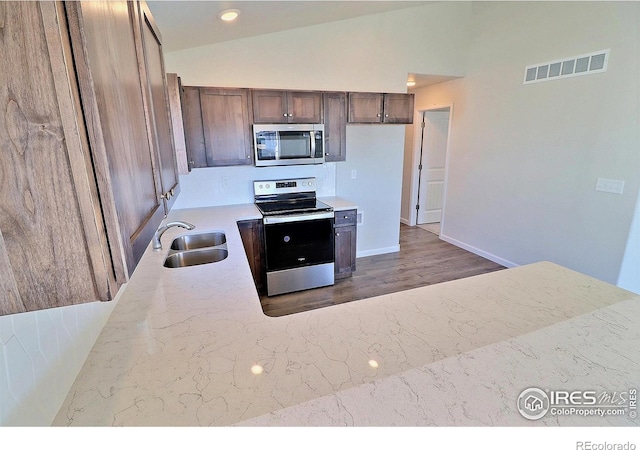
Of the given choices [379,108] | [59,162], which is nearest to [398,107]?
[379,108]

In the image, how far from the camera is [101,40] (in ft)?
2.01

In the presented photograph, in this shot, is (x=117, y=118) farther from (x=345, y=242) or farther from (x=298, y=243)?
(x=345, y=242)

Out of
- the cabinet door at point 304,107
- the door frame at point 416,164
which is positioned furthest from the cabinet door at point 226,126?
the door frame at point 416,164

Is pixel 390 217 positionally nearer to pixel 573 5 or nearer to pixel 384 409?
pixel 573 5

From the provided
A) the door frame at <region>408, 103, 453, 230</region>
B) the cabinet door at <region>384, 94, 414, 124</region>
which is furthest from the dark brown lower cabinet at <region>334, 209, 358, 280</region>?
the door frame at <region>408, 103, 453, 230</region>

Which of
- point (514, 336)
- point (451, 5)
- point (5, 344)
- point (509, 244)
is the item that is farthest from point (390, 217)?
point (5, 344)

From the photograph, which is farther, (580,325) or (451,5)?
(451,5)

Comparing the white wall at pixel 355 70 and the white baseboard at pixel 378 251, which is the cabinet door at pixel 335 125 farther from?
the white baseboard at pixel 378 251

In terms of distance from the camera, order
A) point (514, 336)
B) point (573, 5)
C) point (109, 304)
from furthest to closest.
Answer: point (573, 5), point (109, 304), point (514, 336)

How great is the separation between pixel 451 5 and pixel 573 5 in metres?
1.40

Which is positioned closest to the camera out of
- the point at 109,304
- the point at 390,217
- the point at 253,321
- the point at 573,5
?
the point at 253,321

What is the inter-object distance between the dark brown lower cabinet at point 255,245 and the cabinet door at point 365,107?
5.58 feet

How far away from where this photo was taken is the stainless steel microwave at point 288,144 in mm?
3096

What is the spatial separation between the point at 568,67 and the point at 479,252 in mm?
2356
